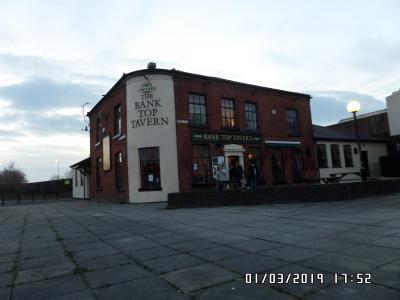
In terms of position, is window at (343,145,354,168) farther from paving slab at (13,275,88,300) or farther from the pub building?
paving slab at (13,275,88,300)

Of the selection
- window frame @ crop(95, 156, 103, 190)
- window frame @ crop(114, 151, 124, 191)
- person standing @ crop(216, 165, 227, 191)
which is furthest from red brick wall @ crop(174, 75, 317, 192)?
window frame @ crop(95, 156, 103, 190)

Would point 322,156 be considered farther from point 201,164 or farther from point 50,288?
point 50,288

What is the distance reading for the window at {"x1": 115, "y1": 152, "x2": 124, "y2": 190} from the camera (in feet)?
68.1

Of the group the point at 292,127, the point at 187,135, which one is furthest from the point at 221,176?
the point at 292,127

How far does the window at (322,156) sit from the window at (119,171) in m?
15.8

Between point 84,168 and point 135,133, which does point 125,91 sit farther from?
point 84,168

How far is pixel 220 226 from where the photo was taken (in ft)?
27.2

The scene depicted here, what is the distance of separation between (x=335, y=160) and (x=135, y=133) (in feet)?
58.1

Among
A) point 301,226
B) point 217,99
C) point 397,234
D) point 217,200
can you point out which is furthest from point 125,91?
point 397,234

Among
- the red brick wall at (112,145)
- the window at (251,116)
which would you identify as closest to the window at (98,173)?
the red brick wall at (112,145)

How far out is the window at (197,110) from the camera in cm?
2017

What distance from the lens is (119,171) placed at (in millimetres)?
21359

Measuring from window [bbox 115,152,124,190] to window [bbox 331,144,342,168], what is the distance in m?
17.6

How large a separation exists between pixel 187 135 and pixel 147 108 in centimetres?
282
